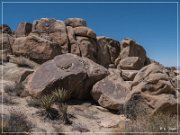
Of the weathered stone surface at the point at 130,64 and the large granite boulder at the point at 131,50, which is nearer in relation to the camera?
the weathered stone surface at the point at 130,64

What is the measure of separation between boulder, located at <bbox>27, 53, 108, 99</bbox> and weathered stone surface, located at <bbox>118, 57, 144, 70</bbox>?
10834 millimetres

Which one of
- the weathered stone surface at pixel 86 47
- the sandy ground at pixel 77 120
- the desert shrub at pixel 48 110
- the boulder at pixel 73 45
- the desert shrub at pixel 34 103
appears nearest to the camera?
the sandy ground at pixel 77 120

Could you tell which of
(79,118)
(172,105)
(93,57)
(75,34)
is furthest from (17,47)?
(172,105)

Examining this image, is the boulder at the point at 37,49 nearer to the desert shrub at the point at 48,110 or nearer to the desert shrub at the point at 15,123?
the desert shrub at the point at 48,110

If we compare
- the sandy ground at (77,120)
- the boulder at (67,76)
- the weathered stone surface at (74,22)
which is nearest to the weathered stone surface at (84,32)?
the weathered stone surface at (74,22)

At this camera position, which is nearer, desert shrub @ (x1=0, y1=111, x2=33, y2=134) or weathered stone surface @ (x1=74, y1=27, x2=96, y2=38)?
desert shrub @ (x1=0, y1=111, x2=33, y2=134)

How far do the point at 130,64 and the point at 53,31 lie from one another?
7847 mm

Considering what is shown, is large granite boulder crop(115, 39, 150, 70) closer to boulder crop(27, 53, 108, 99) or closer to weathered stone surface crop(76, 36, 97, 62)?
weathered stone surface crop(76, 36, 97, 62)

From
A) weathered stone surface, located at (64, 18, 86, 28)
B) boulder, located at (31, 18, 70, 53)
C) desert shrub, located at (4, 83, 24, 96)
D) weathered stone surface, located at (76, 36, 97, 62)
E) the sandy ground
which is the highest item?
weathered stone surface, located at (64, 18, 86, 28)

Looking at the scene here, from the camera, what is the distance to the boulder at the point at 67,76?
11.6m

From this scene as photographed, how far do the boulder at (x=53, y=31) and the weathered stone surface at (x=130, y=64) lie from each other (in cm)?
691

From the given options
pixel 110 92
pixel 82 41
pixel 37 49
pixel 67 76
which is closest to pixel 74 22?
pixel 82 41

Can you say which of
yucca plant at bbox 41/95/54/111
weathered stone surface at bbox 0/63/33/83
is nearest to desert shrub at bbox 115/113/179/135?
yucca plant at bbox 41/95/54/111

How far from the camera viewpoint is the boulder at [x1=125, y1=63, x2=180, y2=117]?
9633 millimetres
